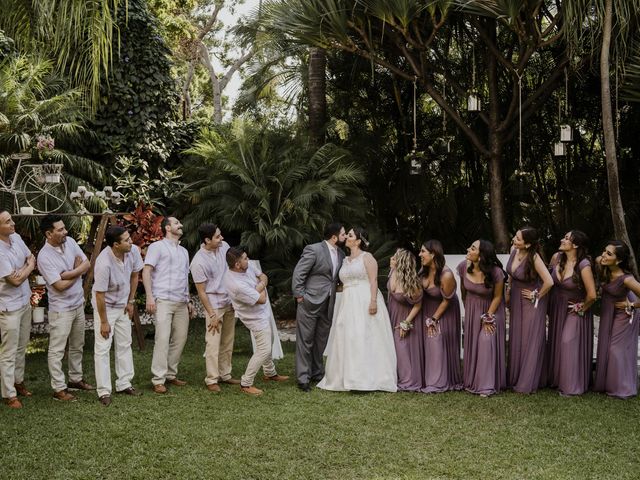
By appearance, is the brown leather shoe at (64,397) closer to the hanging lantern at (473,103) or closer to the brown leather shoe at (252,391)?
the brown leather shoe at (252,391)

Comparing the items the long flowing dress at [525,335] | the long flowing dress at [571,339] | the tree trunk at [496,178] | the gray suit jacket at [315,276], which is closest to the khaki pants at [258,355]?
the gray suit jacket at [315,276]

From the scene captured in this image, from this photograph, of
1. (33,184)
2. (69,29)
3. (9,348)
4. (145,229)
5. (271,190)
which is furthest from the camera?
(271,190)

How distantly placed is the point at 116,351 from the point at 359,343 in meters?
2.21

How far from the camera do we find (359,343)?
7.25 m

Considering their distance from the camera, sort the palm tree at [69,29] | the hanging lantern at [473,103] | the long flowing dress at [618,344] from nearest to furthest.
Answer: the long flowing dress at [618,344]
the palm tree at [69,29]
the hanging lantern at [473,103]

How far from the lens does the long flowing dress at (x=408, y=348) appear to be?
24.1 ft

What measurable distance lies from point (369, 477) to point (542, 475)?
3.58ft

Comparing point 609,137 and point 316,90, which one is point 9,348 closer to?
point 609,137

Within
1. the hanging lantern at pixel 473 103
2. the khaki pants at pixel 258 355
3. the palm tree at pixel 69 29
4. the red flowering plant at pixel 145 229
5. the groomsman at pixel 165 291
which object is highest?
the palm tree at pixel 69 29

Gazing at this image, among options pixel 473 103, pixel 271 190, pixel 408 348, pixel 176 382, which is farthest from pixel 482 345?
pixel 271 190

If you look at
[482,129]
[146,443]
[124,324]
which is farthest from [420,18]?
[146,443]

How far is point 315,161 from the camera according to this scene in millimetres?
13000

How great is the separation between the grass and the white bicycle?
3147 mm

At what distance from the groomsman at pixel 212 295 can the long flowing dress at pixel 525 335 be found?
267cm
